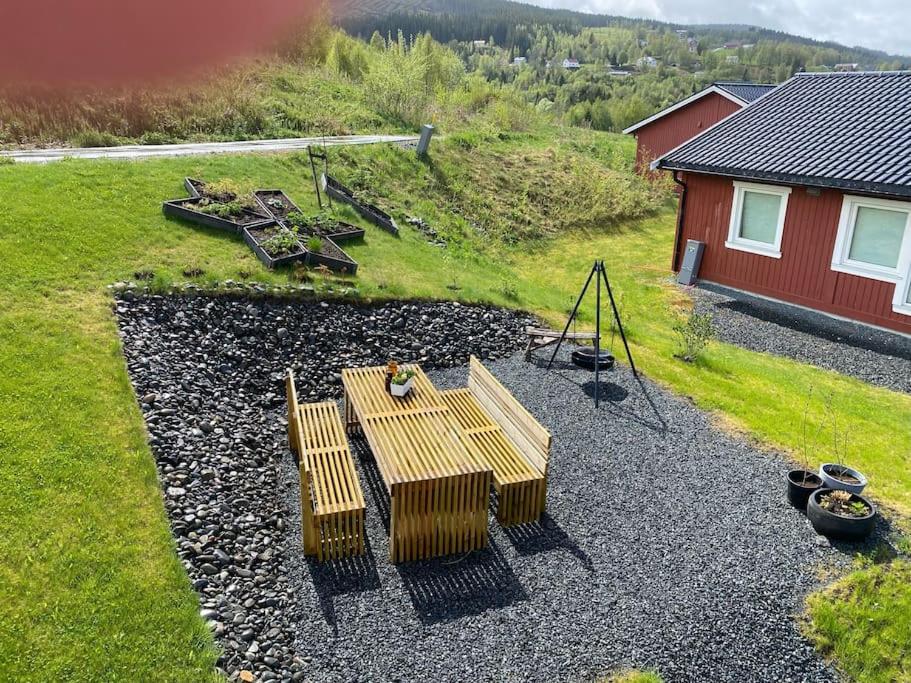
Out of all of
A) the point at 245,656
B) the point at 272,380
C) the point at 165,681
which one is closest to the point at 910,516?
the point at 245,656

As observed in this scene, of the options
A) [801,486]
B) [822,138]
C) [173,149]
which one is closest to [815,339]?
[822,138]

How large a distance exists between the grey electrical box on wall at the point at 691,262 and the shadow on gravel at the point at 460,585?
11805 millimetres

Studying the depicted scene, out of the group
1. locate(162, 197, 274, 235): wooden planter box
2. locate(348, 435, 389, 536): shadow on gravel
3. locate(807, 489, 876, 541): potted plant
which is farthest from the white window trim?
locate(162, 197, 274, 235): wooden planter box

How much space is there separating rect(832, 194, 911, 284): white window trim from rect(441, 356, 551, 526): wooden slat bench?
8816mm

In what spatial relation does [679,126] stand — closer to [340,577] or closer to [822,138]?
[822,138]

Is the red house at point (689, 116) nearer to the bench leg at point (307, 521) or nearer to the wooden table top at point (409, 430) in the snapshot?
the wooden table top at point (409, 430)

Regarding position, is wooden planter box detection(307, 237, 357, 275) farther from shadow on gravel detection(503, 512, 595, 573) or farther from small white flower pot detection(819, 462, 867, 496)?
small white flower pot detection(819, 462, 867, 496)

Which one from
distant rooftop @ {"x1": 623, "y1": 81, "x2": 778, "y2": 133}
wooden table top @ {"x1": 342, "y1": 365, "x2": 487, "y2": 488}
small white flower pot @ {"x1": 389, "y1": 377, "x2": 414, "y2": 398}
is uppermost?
distant rooftop @ {"x1": 623, "y1": 81, "x2": 778, "y2": 133}

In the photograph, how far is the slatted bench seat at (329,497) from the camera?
6.17m

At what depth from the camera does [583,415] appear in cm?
925

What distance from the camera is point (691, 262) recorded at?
1612 cm

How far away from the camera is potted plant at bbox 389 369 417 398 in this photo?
8289 millimetres

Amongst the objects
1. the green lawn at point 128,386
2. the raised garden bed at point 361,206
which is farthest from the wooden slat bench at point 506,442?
the raised garden bed at point 361,206

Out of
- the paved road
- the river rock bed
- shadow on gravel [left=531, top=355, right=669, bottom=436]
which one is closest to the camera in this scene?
the river rock bed
